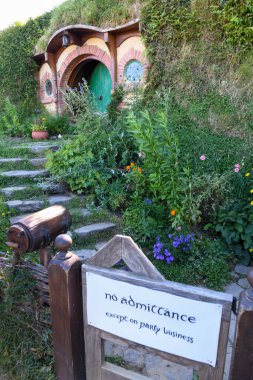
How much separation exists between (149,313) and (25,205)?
2.68m

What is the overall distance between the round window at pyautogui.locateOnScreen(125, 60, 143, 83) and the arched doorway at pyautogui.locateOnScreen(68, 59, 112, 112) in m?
1.28

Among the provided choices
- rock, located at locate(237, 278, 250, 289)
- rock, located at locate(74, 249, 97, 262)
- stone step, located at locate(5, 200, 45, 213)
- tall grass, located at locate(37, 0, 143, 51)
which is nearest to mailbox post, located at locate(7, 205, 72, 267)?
rock, located at locate(74, 249, 97, 262)

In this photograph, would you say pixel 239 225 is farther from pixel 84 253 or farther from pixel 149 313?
pixel 149 313

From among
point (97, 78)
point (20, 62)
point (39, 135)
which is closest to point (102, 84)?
point (97, 78)

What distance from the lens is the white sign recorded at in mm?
1260

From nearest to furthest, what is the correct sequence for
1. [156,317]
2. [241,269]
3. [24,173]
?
[156,317] → [241,269] → [24,173]

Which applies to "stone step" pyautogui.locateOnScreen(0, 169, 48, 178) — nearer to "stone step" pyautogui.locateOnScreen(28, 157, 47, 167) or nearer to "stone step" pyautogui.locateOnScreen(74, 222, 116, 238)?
"stone step" pyautogui.locateOnScreen(28, 157, 47, 167)

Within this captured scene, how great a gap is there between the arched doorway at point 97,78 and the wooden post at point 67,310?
6155 millimetres

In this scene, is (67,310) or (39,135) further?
(39,135)

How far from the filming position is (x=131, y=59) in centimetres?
574

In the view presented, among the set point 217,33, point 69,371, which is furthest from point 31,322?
point 217,33

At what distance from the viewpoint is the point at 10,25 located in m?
8.27

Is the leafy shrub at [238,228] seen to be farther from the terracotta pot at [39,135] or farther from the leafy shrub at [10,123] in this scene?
the leafy shrub at [10,123]

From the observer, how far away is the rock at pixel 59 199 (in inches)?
149
